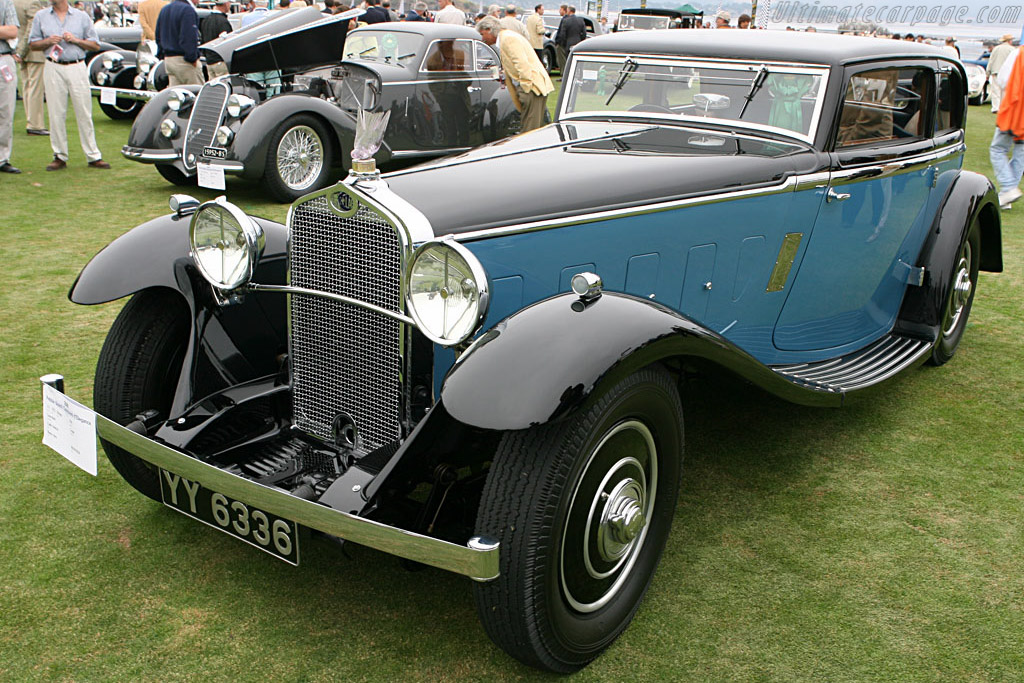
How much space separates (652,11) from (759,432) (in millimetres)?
26239

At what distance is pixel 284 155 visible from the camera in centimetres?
765

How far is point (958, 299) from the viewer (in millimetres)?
4477

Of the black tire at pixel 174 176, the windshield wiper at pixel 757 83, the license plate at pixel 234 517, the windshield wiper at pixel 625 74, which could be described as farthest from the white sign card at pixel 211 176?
the license plate at pixel 234 517

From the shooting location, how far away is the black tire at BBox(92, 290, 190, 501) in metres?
2.77

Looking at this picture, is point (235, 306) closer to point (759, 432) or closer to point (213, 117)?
point (759, 432)

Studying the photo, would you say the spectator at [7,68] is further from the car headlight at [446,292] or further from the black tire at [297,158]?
the car headlight at [446,292]

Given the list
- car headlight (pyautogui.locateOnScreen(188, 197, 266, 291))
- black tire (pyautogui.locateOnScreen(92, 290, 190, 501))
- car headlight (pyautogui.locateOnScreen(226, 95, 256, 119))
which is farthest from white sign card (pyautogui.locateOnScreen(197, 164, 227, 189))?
car headlight (pyautogui.locateOnScreen(188, 197, 266, 291))

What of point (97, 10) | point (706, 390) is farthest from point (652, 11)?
point (706, 390)

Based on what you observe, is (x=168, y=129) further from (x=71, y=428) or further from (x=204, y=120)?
(x=71, y=428)

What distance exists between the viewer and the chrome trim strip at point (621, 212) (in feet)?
8.08

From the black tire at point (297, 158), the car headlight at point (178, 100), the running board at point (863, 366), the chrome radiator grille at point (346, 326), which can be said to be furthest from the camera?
the car headlight at point (178, 100)

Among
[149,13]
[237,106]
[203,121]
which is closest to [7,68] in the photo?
[203,121]

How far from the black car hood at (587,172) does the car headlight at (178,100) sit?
5515 millimetres

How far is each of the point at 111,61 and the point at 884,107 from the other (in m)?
10.8
